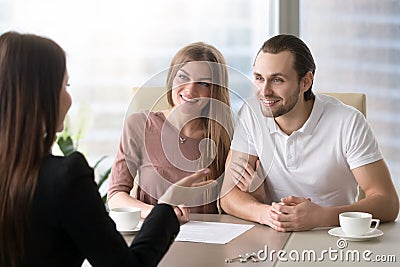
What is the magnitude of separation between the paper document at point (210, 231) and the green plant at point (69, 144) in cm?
144

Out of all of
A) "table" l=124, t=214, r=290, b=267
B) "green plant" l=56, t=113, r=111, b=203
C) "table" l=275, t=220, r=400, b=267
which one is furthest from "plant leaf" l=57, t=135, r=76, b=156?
"table" l=275, t=220, r=400, b=267

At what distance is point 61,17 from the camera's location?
3.53 meters

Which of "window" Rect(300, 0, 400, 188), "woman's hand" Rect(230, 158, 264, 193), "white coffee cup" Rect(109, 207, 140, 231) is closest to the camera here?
"white coffee cup" Rect(109, 207, 140, 231)

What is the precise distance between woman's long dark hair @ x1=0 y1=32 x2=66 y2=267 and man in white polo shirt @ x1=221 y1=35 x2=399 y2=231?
2.96ft

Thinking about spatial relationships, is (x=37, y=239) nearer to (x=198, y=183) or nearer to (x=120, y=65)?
(x=198, y=183)

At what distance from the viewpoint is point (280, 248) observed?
5.48ft

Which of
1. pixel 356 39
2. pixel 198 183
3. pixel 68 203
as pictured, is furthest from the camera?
pixel 356 39

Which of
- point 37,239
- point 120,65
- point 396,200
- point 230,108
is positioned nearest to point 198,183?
point 230,108

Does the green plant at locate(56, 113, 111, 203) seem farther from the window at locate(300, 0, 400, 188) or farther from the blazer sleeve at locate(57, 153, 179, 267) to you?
the blazer sleeve at locate(57, 153, 179, 267)

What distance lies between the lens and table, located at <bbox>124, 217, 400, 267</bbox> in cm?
A: 153

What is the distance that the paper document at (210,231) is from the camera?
1749 millimetres

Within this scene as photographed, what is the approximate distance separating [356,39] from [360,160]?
1507 mm

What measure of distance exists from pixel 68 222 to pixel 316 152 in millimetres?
1200

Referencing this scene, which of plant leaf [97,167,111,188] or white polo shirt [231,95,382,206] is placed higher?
white polo shirt [231,95,382,206]
